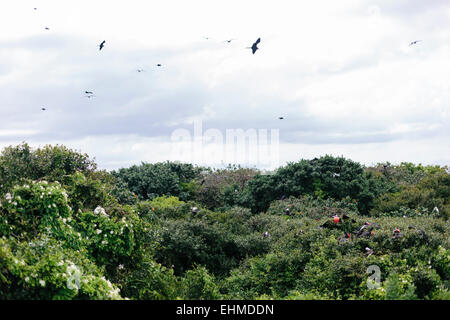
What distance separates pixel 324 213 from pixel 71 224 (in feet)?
32.8

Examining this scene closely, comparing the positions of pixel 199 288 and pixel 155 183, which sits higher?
pixel 155 183

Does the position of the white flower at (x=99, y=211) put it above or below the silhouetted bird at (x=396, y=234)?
above

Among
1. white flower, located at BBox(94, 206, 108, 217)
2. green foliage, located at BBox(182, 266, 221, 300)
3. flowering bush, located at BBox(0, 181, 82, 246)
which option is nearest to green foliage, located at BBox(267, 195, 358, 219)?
green foliage, located at BBox(182, 266, 221, 300)

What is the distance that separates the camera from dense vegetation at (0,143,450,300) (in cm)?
662

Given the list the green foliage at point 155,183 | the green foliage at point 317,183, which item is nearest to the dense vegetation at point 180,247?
the green foliage at point 317,183

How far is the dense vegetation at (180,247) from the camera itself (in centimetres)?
662

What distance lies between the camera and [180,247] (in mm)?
12812

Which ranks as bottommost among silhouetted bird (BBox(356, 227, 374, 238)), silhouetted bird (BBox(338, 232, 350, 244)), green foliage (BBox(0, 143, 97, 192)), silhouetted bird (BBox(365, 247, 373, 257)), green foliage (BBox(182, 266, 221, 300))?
green foliage (BBox(182, 266, 221, 300))

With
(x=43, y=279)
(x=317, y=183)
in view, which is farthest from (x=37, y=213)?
(x=317, y=183)

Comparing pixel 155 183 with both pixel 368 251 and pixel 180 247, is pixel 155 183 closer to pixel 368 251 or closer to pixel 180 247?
pixel 180 247

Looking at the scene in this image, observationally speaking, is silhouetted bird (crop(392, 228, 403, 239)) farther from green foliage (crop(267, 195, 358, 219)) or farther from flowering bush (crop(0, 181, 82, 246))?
green foliage (crop(267, 195, 358, 219))

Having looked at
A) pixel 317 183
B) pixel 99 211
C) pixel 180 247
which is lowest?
pixel 180 247

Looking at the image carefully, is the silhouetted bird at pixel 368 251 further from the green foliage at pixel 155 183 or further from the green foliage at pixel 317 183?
the green foliage at pixel 155 183

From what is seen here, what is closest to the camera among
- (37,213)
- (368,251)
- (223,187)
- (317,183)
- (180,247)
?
(37,213)
